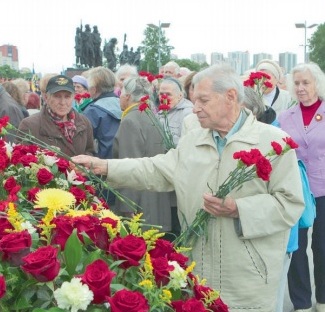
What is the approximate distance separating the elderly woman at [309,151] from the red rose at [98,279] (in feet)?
9.89

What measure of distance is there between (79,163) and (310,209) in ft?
4.51

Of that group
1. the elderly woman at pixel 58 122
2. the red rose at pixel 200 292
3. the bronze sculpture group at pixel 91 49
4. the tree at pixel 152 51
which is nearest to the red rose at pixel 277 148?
the red rose at pixel 200 292

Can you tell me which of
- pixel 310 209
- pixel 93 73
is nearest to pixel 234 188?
pixel 310 209

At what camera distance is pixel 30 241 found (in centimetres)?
181

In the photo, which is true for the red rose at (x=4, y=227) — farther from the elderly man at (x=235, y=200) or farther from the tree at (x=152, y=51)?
the tree at (x=152, y=51)

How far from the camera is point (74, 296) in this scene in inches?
63.0

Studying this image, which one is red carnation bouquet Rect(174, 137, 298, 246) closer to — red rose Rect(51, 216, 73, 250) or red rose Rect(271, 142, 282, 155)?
red rose Rect(271, 142, 282, 155)

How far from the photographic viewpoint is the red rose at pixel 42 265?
5.36 ft

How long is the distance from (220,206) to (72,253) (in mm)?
1066

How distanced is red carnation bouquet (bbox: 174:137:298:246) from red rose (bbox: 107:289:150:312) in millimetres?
1063

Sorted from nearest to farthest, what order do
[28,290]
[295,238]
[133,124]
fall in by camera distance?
[28,290], [295,238], [133,124]

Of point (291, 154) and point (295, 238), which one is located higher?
point (291, 154)

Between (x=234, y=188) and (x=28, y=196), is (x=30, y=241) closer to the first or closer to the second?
(x=28, y=196)

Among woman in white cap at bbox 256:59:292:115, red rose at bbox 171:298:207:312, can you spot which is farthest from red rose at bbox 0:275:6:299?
woman in white cap at bbox 256:59:292:115
